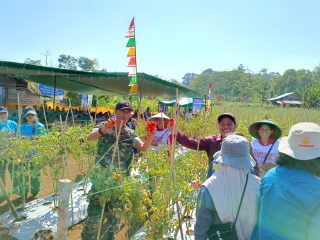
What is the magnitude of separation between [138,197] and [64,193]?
0.51 meters

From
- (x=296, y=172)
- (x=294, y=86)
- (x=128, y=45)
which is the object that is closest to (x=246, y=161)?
(x=296, y=172)

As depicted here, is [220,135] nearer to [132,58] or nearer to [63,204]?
[63,204]

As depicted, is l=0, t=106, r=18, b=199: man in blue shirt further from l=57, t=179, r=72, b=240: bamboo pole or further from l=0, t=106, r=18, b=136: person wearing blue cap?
l=57, t=179, r=72, b=240: bamboo pole

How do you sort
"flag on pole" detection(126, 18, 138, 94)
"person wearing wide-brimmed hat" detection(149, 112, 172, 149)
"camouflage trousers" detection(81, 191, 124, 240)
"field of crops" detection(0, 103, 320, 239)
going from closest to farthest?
"field of crops" detection(0, 103, 320, 239) < "camouflage trousers" detection(81, 191, 124, 240) < "person wearing wide-brimmed hat" detection(149, 112, 172, 149) < "flag on pole" detection(126, 18, 138, 94)

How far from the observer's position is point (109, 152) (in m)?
2.70

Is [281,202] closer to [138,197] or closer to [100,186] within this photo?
[138,197]

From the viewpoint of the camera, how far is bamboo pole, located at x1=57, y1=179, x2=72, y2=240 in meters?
1.93

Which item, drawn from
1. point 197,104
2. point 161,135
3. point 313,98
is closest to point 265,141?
point 161,135

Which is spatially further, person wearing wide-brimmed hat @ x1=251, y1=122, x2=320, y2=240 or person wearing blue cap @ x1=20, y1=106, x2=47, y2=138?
person wearing blue cap @ x1=20, y1=106, x2=47, y2=138

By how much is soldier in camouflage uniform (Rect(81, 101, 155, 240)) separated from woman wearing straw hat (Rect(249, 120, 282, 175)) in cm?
112

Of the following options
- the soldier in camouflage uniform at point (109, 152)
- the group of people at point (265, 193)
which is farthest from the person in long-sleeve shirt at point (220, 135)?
the group of people at point (265, 193)

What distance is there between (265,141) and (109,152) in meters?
1.55

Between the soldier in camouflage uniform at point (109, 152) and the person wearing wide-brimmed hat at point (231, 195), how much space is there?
44.3 inches

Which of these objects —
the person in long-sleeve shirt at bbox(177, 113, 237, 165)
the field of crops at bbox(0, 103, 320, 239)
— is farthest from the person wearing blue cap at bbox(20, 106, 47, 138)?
the person in long-sleeve shirt at bbox(177, 113, 237, 165)
